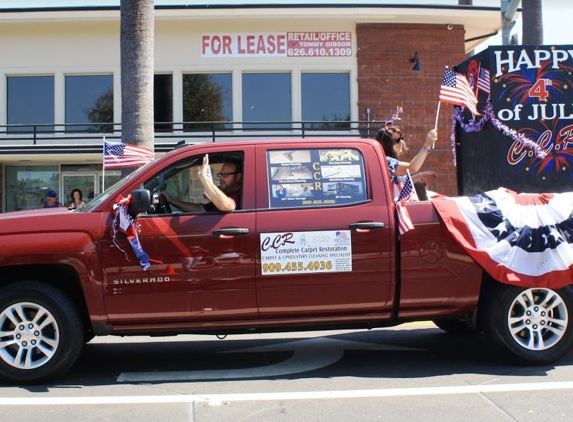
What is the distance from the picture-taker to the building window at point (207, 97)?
1639cm

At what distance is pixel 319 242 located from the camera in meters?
4.94

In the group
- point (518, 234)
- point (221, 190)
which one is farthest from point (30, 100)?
point (518, 234)

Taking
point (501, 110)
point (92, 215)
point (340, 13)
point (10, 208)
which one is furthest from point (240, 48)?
point (92, 215)

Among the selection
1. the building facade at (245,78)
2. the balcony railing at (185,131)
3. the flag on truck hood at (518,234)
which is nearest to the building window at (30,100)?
the building facade at (245,78)

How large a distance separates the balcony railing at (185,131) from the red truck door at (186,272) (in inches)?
443

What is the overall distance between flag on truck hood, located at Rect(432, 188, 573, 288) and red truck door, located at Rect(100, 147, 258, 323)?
1.76 metres

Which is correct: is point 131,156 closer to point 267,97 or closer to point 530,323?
point 530,323

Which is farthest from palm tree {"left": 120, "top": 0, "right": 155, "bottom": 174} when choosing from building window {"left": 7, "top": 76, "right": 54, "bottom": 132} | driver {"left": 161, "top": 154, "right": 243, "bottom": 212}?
building window {"left": 7, "top": 76, "right": 54, "bottom": 132}

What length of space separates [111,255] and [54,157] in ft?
40.8

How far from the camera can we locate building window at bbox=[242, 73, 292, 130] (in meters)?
16.4

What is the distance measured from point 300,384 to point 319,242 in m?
1.16

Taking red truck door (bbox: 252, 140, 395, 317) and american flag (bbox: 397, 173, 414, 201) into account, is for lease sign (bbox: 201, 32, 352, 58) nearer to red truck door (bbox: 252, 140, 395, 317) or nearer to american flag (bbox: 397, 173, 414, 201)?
american flag (bbox: 397, 173, 414, 201)

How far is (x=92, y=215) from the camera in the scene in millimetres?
4938

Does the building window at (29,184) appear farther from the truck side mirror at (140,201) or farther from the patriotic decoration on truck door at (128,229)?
the truck side mirror at (140,201)
